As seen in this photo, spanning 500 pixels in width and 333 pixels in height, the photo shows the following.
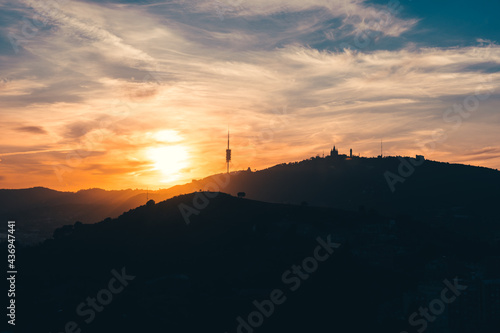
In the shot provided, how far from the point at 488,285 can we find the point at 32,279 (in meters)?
132

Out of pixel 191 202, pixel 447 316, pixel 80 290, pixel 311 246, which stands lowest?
pixel 447 316

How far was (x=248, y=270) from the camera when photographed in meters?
133

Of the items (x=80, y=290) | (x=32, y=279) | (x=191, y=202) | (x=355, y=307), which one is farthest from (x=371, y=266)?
(x=32, y=279)

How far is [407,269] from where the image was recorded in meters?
135

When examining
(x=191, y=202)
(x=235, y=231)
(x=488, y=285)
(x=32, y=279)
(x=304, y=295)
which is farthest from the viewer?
(x=191, y=202)

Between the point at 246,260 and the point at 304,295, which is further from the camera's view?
the point at 246,260

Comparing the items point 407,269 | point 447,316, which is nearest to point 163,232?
point 407,269

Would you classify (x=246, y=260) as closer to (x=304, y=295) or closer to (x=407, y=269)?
(x=304, y=295)

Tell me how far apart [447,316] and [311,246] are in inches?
1648

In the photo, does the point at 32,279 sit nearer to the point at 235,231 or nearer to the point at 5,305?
the point at 5,305

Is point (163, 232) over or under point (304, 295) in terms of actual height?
over

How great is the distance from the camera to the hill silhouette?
11081 cm

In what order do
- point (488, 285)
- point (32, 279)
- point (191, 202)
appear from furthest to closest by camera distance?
point (191, 202), point (32, 279), point (488, 285)

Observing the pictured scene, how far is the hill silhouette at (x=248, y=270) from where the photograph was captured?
364 ft
